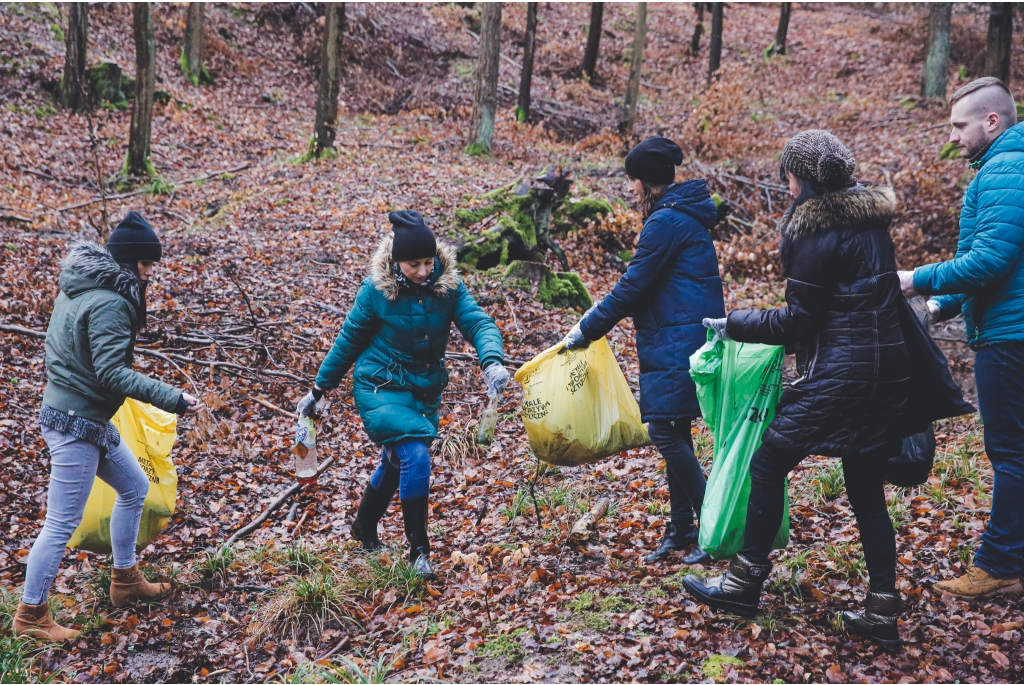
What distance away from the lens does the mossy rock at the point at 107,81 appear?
15641mm

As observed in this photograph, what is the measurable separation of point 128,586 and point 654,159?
3.89m

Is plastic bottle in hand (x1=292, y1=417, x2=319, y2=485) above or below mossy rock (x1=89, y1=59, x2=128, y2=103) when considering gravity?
below

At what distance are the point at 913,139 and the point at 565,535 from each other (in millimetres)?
13613

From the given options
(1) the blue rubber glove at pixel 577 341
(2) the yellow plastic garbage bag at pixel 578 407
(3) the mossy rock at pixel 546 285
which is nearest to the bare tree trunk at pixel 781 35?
(3) the mossy rock at pixel 546 285

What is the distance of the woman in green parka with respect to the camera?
4156mm

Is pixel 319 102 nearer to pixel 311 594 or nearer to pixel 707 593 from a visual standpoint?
pixel 311 594

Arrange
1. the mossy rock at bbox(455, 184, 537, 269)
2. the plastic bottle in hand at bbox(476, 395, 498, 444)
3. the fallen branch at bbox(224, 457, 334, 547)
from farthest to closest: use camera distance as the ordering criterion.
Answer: the mossy rock at bbox(455, 184, 537, 269)
the plastic bottle in hand at bbox(476, 395, 498, 444)
the fallen branch at bbox(224, 457, 334, 547)

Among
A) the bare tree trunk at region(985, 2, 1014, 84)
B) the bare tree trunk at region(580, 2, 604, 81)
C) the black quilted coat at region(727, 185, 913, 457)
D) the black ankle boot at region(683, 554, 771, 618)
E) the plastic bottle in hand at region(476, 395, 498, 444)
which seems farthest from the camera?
the bare tree trunk at region(580, 2, 604, 81)

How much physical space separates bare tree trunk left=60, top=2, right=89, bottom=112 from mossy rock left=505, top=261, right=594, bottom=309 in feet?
34.3

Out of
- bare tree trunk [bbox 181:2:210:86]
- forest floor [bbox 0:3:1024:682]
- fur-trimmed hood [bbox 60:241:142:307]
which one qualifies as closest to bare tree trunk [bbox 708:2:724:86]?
forest floor [bbox 0:3:1024:682]

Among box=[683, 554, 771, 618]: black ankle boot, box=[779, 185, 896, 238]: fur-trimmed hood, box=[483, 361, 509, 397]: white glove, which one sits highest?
box=[779, 185, 896, 238]: fur-trimmed hood

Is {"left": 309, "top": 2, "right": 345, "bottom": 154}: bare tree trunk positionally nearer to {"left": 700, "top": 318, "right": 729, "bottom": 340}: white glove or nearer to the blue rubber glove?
the blue rubber glove

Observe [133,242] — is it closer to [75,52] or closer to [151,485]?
[151,485]

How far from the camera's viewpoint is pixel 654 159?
3.92 meters
